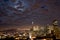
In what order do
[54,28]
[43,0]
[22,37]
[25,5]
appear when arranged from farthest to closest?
[22,37] → [54,28] → [25,5] → [43,0]

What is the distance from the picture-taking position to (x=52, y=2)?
2.73 metres

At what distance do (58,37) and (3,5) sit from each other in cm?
480

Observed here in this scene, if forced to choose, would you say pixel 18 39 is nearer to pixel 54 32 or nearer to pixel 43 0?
pixel 54 32

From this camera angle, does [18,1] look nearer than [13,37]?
Yes

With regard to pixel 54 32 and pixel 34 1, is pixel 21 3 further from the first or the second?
pixel 54 32

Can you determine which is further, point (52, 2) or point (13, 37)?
point (13, 37)

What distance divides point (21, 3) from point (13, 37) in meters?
6.49

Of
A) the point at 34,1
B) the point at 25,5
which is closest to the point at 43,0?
the point at 34,1

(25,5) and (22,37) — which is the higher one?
(25,5)

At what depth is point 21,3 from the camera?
287cm

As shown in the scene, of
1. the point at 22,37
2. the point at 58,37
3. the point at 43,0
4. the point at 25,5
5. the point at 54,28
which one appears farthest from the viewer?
the point at 22,37

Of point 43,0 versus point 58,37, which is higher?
point 43,0

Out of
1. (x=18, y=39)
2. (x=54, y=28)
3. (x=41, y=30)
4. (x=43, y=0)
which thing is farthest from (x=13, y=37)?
(x=43, y=0)

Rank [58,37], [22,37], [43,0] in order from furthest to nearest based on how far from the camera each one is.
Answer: [22,37]
[58,37]
[43,0]
